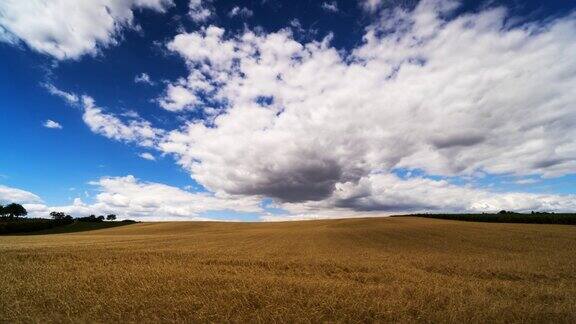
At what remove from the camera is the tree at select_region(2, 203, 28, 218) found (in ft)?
457

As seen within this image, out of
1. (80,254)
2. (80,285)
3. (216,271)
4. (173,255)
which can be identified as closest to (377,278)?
(216,271)

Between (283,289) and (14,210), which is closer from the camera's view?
(283,289)

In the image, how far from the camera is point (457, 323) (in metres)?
10.1

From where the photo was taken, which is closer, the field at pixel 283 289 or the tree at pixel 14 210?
the field at pixel 283 289

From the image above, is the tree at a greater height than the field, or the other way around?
the tree

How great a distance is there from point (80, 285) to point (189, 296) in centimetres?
464

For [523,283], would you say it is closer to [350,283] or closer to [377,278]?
[377,278]

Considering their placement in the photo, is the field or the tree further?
the tree

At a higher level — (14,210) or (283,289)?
(14,210)

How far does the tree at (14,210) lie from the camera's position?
139m

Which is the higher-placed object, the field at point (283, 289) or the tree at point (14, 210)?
the tree at point (14, 210)

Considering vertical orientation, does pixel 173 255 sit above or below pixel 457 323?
above

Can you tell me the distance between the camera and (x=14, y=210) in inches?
5536

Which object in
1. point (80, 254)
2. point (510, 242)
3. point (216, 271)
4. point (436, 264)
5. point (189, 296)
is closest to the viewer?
point (189, 296)
